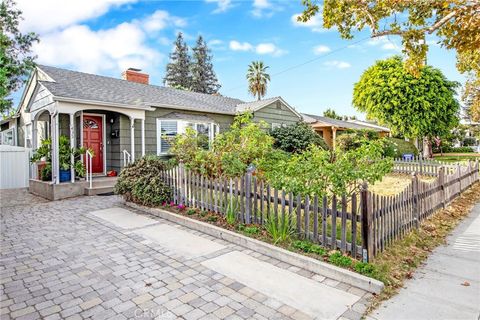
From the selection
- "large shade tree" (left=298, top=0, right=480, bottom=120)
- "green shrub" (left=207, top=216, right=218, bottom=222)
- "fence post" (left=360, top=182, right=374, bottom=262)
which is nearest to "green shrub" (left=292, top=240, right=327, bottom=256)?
"fence post" (left=360, top=182, right=374, bottom=262)

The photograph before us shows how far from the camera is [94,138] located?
11.5 metres

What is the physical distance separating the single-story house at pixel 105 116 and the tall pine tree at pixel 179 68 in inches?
1130

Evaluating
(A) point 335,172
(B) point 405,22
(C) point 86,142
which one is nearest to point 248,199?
(A) point 335,172

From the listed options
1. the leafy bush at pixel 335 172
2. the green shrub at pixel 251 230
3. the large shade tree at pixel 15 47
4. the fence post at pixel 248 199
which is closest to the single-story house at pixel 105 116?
the large shade tree at pixel 15 47

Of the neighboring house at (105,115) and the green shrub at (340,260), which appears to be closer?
the green shrub at (340,260)

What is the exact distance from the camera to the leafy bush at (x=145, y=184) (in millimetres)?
7152

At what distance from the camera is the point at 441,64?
20.8m

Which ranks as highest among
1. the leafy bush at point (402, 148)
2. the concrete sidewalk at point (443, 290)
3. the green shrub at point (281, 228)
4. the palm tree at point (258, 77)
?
the palm tree at point (258, 77)

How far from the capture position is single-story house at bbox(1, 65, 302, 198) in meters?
9.62

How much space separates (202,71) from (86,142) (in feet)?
109

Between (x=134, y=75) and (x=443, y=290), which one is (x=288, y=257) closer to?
(x=443, y=290)

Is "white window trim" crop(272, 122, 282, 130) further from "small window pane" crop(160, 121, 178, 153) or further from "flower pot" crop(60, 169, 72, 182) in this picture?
"flower pot" crop(60, 169, 72, 182)

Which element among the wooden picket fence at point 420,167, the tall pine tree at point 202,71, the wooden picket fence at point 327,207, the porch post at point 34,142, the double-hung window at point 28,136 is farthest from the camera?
the tall pine tree at point 202,71

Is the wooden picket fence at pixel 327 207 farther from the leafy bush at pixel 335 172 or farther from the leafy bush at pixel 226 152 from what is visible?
the leafy bush at pixel 226 152
